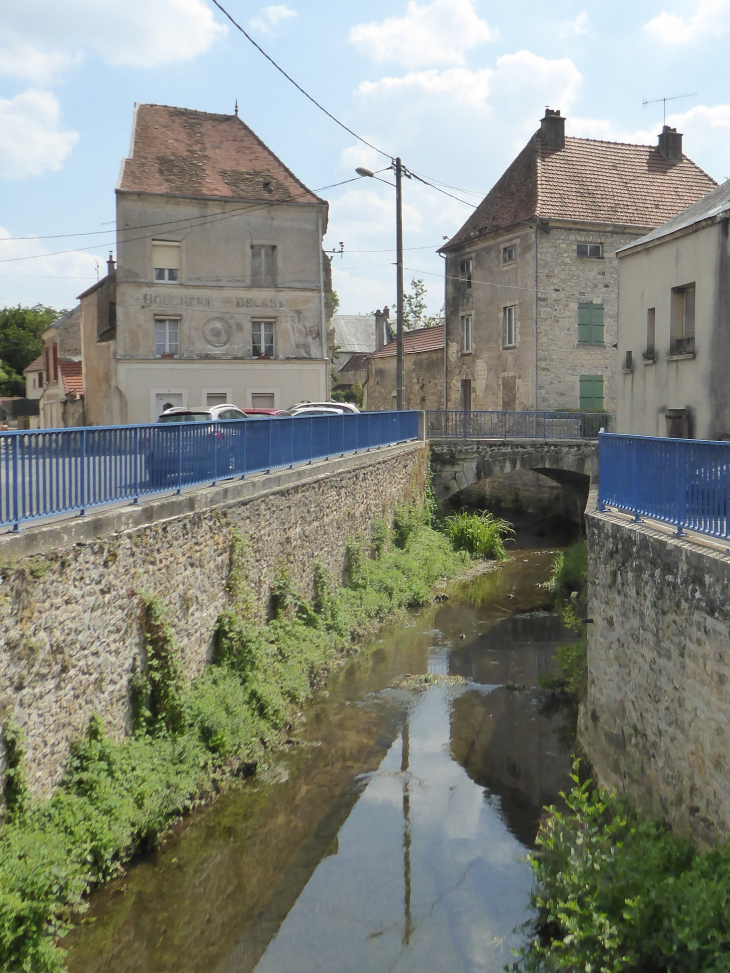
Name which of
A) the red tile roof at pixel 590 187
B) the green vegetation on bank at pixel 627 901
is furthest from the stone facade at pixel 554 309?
the green vegetation on bank at pixel 627 901

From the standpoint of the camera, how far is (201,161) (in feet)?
88.1

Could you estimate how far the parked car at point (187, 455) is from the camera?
9906 millimetres

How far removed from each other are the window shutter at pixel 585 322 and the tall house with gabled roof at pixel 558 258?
1.7 inches

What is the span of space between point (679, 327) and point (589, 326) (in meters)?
12.2

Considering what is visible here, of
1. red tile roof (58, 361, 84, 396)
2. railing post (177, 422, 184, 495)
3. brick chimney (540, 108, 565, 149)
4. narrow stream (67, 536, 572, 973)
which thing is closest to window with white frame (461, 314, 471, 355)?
brick chimney (540, 108, 565, 149)

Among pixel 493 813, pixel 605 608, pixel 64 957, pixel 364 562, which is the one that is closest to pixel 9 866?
pixel 64 957

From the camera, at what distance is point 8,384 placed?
55.3 metres

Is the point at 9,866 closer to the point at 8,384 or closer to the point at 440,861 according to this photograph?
the point at 440,861

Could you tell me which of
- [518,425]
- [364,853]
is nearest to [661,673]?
[364,853]

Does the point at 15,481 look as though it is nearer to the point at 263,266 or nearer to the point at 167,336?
the point at 167,336

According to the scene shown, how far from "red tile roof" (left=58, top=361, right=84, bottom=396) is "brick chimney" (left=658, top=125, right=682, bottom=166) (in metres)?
24.0

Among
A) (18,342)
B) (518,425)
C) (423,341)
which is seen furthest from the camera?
(18,342)

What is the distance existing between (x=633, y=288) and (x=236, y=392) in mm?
11594

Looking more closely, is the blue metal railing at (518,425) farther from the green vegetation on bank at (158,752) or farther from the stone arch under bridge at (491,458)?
the green vegetation on bank at (158,752)
